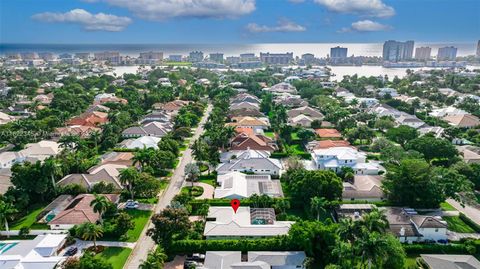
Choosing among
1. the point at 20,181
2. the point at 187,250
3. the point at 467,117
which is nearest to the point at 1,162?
the point at 20,181

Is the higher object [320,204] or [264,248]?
[320,204]

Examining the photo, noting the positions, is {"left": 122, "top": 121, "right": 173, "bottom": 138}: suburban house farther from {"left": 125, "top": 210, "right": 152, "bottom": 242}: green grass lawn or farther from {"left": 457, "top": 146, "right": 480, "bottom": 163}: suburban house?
{"left": 457, "top": 146, "right": 480, "bottom": 163}: suburban house

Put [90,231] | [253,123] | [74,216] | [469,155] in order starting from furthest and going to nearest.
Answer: [253,123] → [469,155] → [74,216] → [90,231]

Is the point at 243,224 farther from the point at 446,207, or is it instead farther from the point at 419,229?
the point at 446,207

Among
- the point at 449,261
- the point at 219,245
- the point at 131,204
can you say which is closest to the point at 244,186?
the point at 219,245

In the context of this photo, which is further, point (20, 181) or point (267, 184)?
point (267, 184)

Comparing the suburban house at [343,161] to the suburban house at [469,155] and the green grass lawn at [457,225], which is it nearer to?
the green grass lawn at [457,225]

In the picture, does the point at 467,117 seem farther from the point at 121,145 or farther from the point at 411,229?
the point at 121,145
